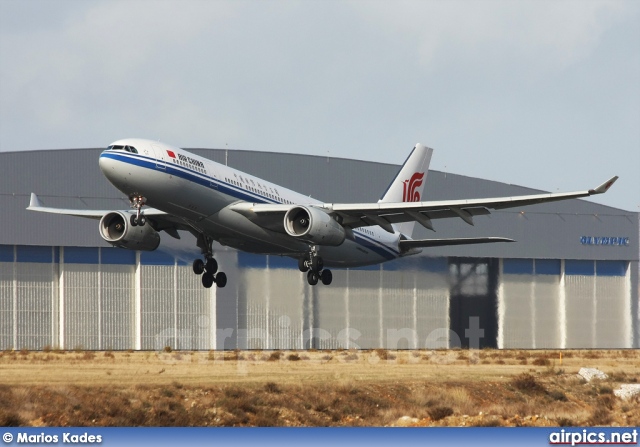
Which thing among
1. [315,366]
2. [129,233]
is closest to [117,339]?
[315,366]

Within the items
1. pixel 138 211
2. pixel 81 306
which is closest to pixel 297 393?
pixel 138 211

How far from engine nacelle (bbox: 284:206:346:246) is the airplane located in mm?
39

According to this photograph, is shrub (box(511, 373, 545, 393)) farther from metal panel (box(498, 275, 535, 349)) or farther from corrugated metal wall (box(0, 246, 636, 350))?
metal panel (box(498, 275, 535, 349))

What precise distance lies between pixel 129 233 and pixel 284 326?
23387 millimetres

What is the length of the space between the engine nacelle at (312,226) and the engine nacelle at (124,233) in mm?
5965

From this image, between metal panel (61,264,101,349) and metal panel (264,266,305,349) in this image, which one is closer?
metal panel (264,266,305,349)

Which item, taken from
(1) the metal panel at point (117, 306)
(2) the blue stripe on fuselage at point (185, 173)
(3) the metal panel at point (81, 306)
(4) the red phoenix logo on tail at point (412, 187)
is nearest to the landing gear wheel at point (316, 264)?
(2) the blue stripe on fuselage at point (185, 173)

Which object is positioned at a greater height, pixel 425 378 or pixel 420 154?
pixel 420 154

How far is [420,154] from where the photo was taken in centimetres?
→ 5866

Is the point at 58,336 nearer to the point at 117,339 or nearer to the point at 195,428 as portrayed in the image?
the point at 117,339

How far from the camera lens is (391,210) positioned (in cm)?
4338

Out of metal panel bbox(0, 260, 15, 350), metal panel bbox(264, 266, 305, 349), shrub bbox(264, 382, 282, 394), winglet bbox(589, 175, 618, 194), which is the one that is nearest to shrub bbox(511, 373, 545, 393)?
shrub bbox(264, 382, 282, 394)

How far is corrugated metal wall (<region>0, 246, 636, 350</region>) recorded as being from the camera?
64125mm

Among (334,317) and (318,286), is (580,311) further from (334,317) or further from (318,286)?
(318,286)
